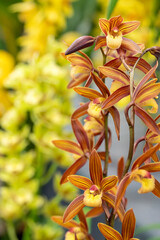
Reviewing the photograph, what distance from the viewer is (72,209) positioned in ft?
0.75

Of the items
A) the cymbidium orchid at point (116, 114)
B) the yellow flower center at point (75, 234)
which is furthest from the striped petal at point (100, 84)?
the yellow flower center at point (75, 234)

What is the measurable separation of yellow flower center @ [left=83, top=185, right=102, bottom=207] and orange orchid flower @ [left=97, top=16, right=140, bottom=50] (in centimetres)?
9

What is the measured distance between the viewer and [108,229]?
0.22 m

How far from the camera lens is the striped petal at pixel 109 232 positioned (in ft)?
0.70

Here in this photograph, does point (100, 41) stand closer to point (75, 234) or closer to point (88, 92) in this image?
point (88, 92)

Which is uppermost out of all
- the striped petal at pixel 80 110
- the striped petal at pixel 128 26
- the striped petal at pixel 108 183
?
the striped petal at pixel 128 26

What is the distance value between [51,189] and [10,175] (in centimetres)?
37

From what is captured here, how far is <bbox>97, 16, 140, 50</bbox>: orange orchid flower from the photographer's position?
222 millimetres

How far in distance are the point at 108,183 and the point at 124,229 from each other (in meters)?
0.03

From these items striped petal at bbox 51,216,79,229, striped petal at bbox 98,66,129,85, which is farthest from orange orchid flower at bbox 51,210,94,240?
striped petal at bbox 98,66,129,85

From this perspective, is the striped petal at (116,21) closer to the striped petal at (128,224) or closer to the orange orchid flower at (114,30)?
the orange orchid flower at (114,30)

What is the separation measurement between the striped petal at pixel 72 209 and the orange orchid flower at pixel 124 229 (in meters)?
0.02

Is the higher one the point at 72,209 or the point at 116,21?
the point at 116,21

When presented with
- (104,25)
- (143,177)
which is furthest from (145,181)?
(104,25)
